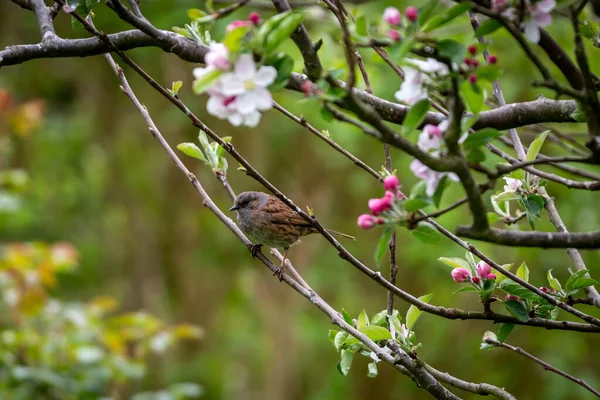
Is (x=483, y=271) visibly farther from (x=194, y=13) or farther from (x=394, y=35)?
(x=194, y=13)

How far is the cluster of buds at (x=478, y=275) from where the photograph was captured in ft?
6.89

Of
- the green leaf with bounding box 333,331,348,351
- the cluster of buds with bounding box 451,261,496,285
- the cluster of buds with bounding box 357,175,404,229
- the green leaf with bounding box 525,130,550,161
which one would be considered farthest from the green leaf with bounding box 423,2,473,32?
the green leaf with bounding box 333,331,348,351

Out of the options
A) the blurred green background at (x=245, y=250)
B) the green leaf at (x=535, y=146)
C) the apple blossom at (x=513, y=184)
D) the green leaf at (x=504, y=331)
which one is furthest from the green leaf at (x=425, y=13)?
the blurred green background at (x=245, y=250)

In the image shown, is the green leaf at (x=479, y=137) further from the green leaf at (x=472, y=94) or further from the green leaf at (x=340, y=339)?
the green leaf at (x=340, y=339)

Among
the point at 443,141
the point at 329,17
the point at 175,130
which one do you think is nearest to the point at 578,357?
the point at 329,17

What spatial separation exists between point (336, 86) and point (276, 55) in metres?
0.17

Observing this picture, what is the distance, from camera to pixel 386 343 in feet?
7.55

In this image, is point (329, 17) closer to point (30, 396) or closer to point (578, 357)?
point (30, 396)

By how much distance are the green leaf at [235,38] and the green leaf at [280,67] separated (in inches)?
3.6

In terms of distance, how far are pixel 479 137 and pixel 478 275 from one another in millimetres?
712

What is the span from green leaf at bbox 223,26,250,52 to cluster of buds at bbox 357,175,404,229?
1.56ft

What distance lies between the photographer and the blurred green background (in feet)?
24.9

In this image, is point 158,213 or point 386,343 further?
point 158,213

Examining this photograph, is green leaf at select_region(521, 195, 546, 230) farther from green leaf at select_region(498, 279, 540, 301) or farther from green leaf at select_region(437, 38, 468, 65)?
green leaf at select_region(437, 38, 468, 65)
